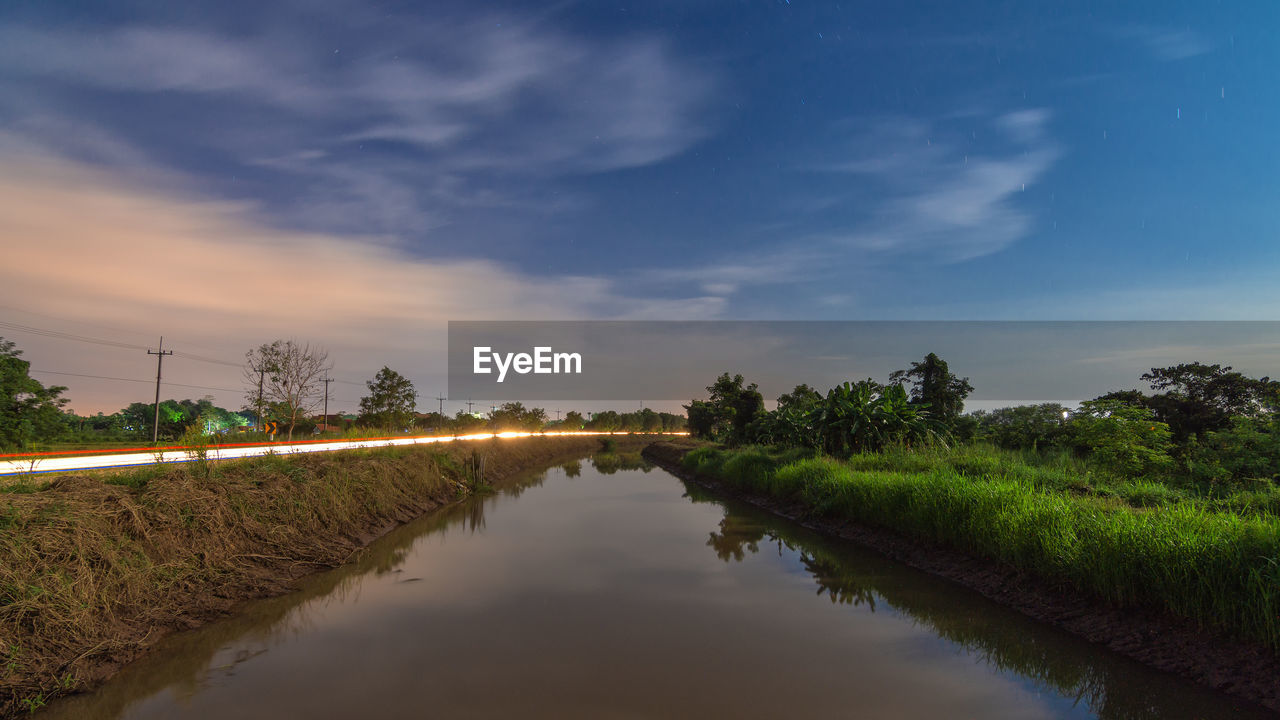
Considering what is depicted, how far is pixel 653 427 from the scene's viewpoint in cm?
14925

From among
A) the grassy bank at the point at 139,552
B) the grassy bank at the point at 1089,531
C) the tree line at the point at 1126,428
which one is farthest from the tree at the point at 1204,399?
the grassy bank at the point at 139,552

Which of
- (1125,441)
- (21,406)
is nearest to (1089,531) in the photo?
(1125,441)

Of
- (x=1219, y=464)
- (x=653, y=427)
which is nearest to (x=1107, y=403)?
(x=1219, y=464)

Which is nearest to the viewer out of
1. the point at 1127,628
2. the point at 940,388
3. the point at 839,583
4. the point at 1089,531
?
the point at 1127,628

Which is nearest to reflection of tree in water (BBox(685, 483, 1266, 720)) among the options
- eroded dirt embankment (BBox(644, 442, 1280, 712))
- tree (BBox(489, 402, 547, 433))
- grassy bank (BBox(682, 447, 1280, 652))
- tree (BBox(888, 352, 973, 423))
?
eroded dirt embankment (BBox(644, 442, 1280, 712))

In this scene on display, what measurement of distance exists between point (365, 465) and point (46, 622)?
38.0 feet

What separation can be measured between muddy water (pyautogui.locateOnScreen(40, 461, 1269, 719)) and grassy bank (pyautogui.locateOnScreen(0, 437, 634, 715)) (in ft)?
1.39

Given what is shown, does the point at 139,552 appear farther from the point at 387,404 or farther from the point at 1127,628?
the point at 387,404

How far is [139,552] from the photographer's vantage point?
7773 mm

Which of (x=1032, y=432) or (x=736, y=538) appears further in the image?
(x=1032, y=432)

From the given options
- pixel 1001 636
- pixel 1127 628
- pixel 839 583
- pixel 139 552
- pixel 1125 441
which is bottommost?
pixel 839 583

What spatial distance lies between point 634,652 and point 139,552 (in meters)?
6.82

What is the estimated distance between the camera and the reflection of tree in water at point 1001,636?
5777 mm

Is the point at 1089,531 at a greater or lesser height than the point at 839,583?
greater
